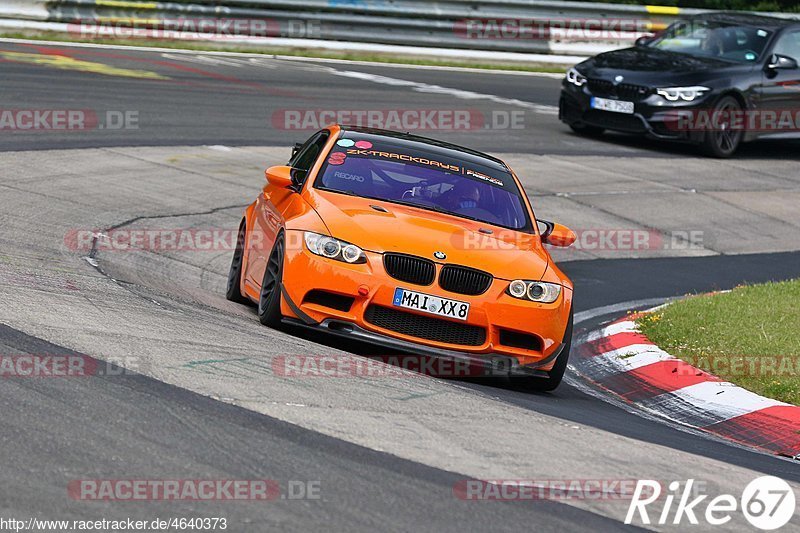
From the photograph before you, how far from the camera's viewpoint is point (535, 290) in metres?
8.12

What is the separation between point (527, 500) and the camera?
5.22 metres

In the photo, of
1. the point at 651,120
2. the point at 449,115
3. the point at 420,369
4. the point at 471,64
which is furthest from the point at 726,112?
the point at 420,369

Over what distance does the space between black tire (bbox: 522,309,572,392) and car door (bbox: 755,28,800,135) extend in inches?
467

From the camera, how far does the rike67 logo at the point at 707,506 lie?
531 cm

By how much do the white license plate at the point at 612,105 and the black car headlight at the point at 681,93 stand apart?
18.0 inches

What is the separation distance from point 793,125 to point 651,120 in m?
2.70

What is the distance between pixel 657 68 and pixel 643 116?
0.83 meters

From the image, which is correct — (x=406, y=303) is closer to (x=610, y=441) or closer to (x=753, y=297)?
(x=610, y=441)
